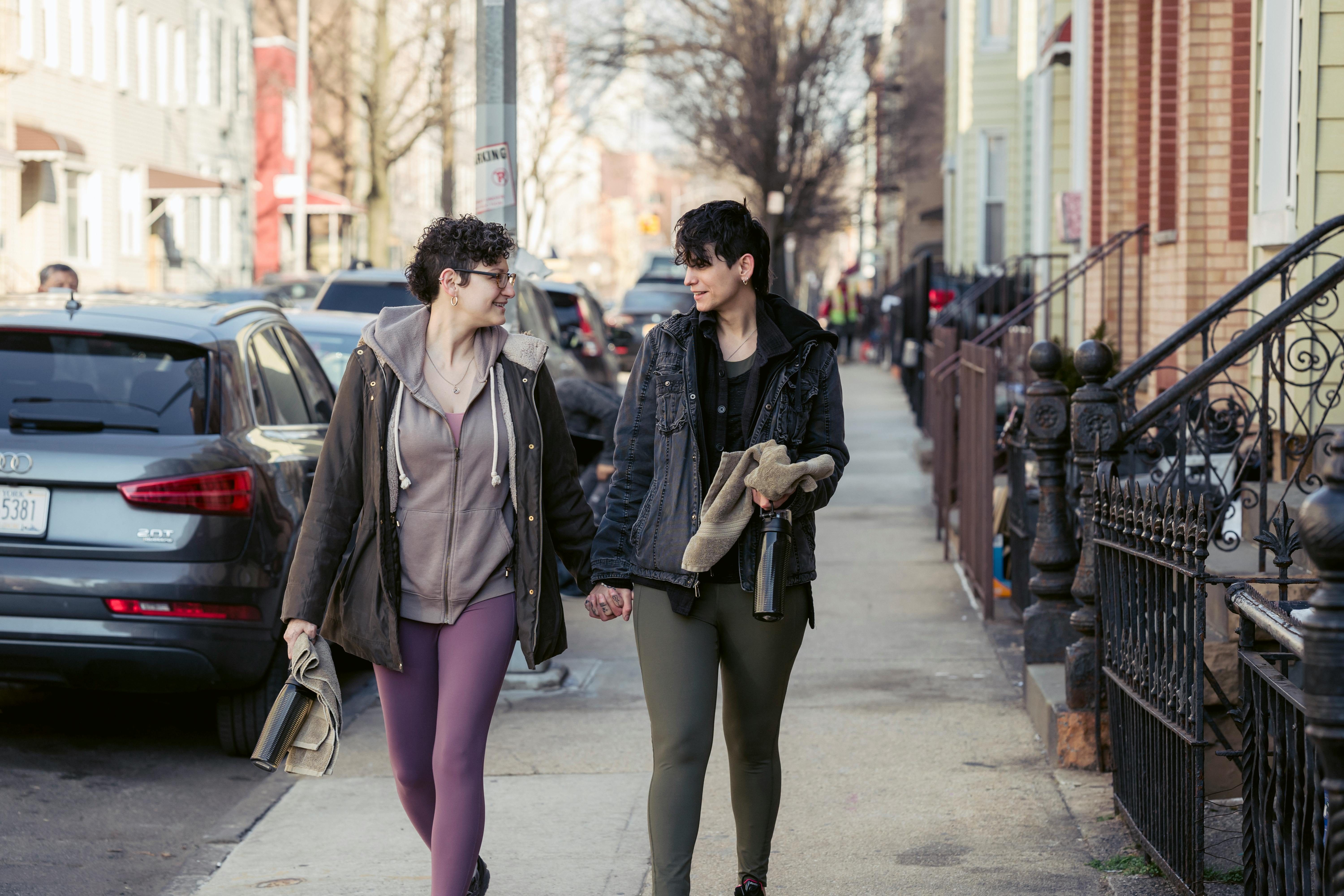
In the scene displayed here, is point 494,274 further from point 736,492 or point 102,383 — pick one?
point 102,383

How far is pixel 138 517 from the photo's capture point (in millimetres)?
5578

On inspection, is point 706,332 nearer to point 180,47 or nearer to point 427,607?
point 427,607

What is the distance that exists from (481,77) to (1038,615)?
3.73 m

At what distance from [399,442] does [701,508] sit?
2.59ft

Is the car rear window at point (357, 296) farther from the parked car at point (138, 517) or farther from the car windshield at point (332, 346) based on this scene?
the parked car at point (138, 517)

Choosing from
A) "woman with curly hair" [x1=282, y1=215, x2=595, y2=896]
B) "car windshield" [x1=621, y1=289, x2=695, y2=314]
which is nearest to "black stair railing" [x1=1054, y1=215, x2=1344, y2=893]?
"woman with curly hair" [x1=282, y1=215, x2=595, y2=896]

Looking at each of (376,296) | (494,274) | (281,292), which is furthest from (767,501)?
(281,292)

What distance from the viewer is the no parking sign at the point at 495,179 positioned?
774cm

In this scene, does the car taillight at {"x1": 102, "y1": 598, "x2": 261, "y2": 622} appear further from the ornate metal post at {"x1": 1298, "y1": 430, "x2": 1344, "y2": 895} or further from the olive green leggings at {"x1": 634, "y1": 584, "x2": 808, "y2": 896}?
the ornate metal post at {"x1": 1298, "y1": 430, "x2": 1344, "y2": 895}

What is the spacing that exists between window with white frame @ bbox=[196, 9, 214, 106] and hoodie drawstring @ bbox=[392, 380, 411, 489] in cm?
3746

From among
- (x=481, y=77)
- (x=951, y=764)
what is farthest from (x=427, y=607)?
(x=481, y=77)

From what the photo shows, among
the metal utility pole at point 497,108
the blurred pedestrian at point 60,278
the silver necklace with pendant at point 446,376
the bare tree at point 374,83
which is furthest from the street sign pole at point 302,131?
the silver necklace with pendant at point 446,376

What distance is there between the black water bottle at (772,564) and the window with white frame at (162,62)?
35.3 m

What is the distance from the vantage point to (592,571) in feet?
13.1
